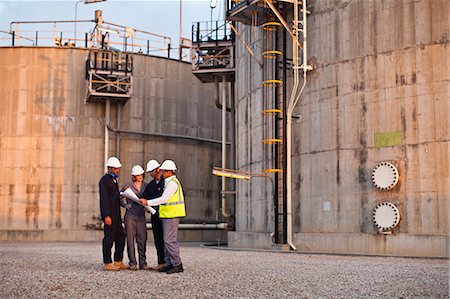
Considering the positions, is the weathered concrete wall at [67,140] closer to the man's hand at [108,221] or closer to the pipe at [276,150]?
the pipe at [276,150]

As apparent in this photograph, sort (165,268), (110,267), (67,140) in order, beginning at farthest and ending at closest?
(67,140), (110,267), (165,268)

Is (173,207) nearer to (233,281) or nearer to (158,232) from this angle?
(158,232)

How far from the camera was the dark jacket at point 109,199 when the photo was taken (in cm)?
1159

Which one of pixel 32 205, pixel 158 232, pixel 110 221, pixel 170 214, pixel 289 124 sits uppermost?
pixel 289 124

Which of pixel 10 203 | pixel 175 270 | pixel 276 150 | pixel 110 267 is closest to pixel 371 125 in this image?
pixel 276 150

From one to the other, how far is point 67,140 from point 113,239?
19.3 meters

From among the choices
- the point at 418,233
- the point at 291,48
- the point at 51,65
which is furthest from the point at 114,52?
the point at 418,233

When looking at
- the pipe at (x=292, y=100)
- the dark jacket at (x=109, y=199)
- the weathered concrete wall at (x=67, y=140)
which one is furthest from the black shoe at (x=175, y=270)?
the weathered concrete wall at (x=67, y=140)

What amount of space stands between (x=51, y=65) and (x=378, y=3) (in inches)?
678

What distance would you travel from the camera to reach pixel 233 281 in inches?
380

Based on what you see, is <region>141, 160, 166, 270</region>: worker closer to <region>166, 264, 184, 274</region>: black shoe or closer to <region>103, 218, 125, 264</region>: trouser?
<region>103, 218, 125, 264</region>: trouser

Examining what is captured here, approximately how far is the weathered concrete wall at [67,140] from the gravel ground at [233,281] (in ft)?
53.8

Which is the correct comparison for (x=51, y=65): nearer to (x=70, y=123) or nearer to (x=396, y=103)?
(x=70, y=123)

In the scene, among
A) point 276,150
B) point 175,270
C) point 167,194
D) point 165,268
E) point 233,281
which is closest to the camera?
point 233,281
